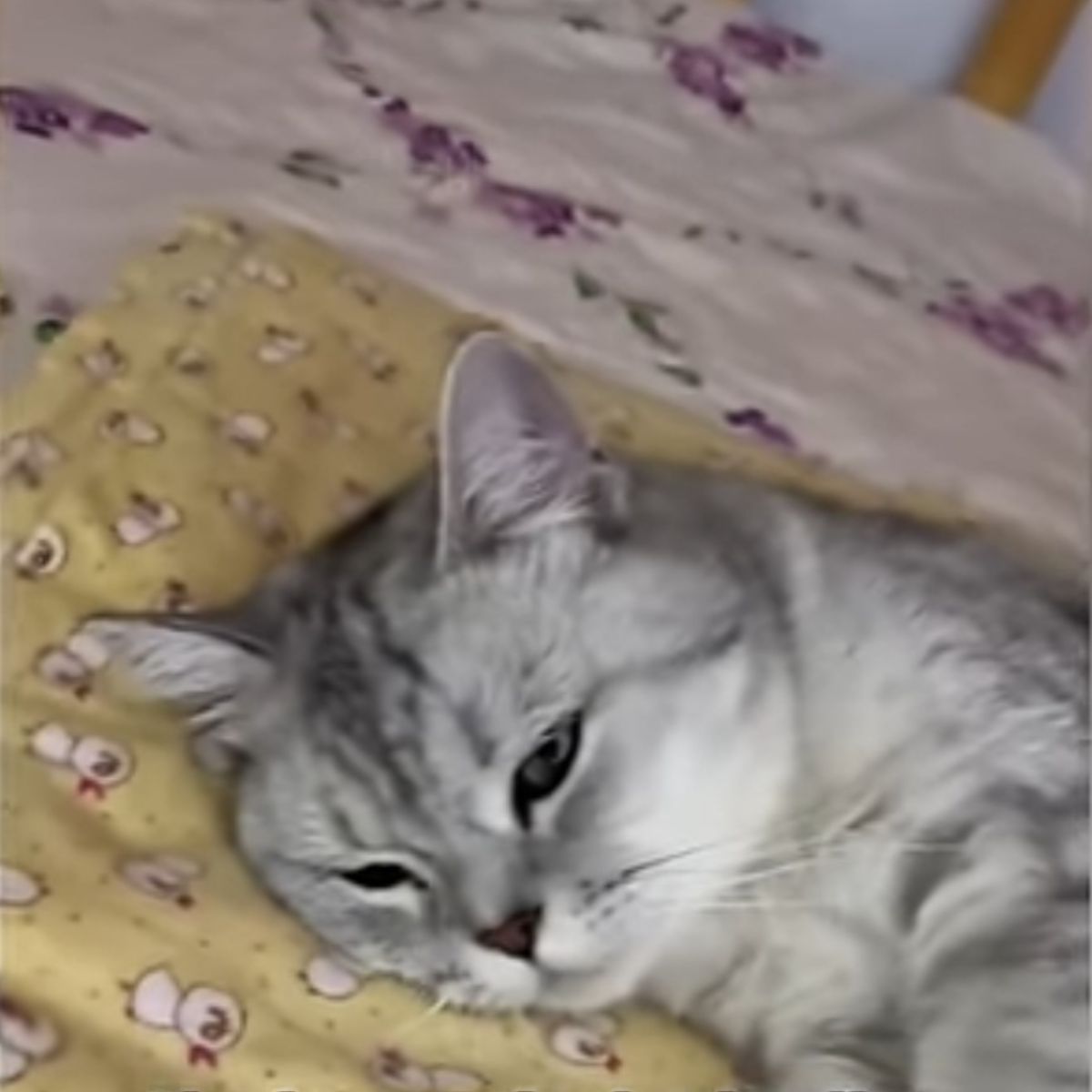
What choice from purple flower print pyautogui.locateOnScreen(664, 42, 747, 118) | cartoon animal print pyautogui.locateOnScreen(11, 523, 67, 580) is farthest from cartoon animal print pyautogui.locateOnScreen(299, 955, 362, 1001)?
purple flower print pyautogui.locateOnScreen(664, 42, 747, 118)

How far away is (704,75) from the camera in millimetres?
1953

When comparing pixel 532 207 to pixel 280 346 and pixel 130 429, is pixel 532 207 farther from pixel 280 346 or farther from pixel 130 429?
pixel 130 429

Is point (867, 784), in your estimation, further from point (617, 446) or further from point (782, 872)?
point (617, 446)

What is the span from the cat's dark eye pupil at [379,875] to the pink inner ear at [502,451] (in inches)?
5.2

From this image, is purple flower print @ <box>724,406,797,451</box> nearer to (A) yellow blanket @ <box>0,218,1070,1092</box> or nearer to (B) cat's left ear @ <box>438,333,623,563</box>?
(A) yellow blanket @ <box>0,218,1070,1092</box>

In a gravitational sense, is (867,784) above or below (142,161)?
above

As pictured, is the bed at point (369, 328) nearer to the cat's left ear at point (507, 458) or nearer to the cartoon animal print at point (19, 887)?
the cartoon animal print at point (19, 887)

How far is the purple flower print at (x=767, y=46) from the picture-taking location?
1.99 m

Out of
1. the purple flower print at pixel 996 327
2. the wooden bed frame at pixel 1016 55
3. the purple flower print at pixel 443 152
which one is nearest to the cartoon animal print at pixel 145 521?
the purple flower print at pixel 443 152

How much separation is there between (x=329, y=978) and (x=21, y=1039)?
0.15 metres

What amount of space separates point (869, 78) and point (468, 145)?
0.40 m

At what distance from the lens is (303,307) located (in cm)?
145

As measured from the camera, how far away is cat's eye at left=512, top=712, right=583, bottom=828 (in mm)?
1096

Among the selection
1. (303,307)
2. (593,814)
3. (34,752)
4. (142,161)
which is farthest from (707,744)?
(142,161)
